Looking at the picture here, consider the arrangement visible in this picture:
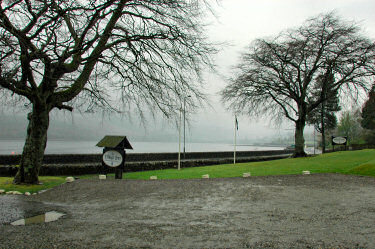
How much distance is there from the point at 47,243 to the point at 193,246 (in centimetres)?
238

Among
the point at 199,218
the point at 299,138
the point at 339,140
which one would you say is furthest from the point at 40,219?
the point at 339,140

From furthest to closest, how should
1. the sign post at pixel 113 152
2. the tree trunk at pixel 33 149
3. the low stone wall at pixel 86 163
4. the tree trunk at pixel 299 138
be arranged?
the tree trunk at pixel 299 138
the low stone wall at pixel 86 163
the sign post at pixel 113 152
the tree trunk at pixel 33 149

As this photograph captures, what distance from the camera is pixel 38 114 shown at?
40.0 ft

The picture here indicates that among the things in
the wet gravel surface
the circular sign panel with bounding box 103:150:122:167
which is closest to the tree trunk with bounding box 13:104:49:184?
the wet gravel surface

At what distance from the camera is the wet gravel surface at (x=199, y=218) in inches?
192

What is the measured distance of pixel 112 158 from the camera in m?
15.9

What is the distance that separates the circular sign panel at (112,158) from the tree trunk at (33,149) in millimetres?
3944

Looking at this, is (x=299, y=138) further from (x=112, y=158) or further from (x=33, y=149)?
(x=33, y=149)

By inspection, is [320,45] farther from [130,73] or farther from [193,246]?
[193,246]

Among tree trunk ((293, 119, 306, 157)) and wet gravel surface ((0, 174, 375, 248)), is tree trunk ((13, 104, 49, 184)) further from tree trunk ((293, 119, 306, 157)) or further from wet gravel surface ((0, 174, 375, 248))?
tree trunk ((293, 119, 306, 157))

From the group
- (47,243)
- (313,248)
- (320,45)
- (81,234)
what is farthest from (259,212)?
(320,45)

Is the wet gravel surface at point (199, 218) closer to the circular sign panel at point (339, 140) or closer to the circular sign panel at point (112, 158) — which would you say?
the circular sign panel at point (112, 158)

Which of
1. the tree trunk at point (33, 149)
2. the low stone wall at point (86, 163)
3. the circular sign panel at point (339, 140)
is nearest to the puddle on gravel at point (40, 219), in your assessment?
the tree trunk at point (33, 149)

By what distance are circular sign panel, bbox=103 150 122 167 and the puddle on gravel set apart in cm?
867
